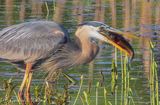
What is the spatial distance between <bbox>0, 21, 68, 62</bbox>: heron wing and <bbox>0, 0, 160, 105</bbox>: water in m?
0.55

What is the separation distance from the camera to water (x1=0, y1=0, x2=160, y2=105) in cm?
941

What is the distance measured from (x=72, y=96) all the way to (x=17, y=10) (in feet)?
26.4

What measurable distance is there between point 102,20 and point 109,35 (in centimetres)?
672

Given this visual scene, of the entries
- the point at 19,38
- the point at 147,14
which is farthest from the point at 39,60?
the point at 147,14

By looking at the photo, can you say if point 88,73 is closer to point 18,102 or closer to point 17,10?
point 18,102

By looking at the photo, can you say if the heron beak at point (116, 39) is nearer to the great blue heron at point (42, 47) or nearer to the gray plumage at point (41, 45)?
the great blue heron at point (42, 47)

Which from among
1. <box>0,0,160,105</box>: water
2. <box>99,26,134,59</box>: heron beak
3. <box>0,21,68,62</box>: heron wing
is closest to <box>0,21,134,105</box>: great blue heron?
<box>0,21,68,62</box>: heron wing

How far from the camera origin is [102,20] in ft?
49.1

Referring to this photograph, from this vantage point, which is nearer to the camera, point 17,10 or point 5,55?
point 5,55

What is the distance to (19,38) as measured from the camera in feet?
28.6

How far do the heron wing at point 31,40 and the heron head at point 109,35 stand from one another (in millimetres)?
376

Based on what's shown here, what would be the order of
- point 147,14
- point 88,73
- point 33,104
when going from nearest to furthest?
point 33,104 → point 88,73 → point 147,14

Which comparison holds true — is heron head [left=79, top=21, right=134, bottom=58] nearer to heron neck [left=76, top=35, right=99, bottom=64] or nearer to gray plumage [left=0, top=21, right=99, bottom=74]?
heron neck [left=76, top=35, right=99, bottom=64]

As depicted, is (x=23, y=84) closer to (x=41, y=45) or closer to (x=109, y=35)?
(x=41, y=45)
